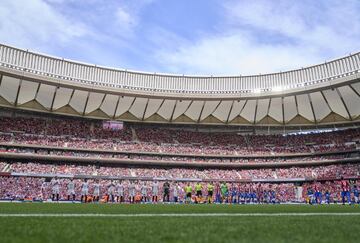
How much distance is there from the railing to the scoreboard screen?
19.6ft

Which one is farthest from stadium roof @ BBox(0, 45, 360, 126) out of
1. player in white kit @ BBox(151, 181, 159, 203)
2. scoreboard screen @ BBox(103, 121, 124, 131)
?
player in white kit @ BBox(151, 181, 159, 203)

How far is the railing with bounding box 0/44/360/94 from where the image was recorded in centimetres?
3719

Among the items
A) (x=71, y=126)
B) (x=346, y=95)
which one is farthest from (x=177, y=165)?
(x=346, y=95)

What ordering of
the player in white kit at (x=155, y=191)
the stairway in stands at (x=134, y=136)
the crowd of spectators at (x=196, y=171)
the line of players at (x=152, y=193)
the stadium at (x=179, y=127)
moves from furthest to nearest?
the stairway in stands at (x=134, y=136) < the stadium at (x=179, y=127) < the crowd of spectators at (x=196, y=171) < the player in white kit at (x=155, y=191) < the line of players at (x=152, y=193)

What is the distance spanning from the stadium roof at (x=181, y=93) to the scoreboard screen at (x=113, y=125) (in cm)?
76

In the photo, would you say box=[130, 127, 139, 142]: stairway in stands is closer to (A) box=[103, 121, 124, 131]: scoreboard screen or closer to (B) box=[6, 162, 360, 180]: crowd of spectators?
(A) box=[103, 121, 124, 131]: scoreboard screen

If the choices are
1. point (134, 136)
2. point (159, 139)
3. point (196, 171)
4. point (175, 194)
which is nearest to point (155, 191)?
point (175, 194)

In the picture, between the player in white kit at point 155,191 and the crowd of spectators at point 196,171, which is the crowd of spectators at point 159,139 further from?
the player in white kit at point 155,191

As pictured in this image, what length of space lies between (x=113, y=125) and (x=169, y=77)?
9.83 m

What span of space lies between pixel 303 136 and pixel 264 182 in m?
11.1

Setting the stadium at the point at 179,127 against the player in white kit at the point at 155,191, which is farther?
the stadium at the point at 179,127

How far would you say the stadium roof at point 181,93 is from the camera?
123 ft

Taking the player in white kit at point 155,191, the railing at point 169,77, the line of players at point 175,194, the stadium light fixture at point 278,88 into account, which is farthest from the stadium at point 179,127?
the player in white kit at point 155,191

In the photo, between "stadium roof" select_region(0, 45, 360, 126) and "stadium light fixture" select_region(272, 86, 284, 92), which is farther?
"stadium light fixture" select_region(272, 86, 284, 92)
